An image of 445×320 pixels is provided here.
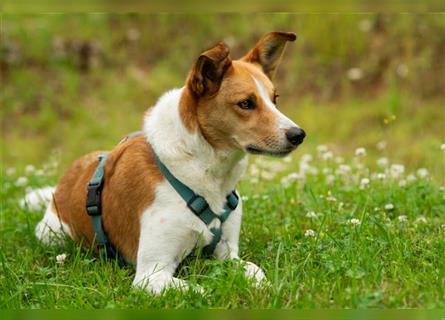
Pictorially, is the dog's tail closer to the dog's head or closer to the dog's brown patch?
the dog's brown patch

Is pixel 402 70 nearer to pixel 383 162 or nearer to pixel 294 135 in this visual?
pixel 383 162

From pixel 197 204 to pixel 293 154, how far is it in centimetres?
411

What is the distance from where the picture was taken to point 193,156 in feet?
13.1

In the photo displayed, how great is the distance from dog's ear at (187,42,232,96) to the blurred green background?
470 cm

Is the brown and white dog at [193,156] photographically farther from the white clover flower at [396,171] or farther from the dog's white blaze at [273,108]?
the white clover flower at [396,171]

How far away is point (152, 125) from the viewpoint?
4.18 m

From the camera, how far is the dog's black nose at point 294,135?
12.4 ft

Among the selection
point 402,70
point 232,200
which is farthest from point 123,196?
point 402,70

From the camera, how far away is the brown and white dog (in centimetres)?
383

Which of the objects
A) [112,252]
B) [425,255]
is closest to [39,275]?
[112,252]

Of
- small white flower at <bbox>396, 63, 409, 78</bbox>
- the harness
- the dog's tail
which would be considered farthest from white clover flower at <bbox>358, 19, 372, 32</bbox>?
the harness

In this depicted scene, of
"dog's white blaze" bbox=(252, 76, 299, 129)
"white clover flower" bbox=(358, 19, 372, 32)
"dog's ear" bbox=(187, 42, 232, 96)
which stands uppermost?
"dog's ear" bbox=(187, 42, 232, 96)

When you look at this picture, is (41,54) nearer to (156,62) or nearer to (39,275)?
(156,62)

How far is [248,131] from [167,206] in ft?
1.98
